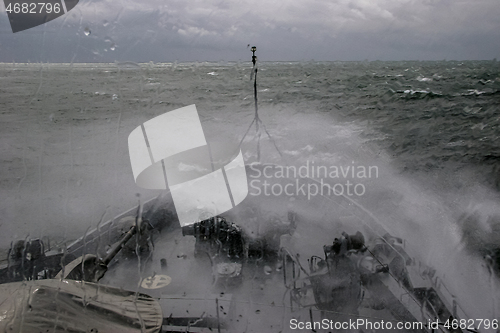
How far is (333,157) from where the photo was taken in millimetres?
22609

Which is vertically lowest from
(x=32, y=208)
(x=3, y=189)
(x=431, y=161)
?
(x=32, y=208)

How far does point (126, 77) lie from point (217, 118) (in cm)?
3933

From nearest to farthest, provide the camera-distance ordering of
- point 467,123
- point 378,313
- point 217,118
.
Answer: point 378,313, point 467,123, point 217,118

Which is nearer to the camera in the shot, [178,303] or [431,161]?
[178,303]

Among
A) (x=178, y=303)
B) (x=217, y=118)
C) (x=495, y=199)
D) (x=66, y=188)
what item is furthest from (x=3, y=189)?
(x=495, y=199)

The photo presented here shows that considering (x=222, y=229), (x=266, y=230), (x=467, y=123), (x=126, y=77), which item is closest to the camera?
(x=222, y=229)

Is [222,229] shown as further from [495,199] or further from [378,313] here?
[495,199]

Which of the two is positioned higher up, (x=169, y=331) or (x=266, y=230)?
(x=169, y=331)

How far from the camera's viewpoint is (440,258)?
38.4 feet

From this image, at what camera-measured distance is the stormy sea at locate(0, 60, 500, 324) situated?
13.4 m

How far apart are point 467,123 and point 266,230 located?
63.3ft

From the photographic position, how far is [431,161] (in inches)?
710

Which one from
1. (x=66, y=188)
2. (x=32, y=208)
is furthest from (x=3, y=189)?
(x=66, y=188)

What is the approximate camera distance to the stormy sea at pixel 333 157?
43.9ft
